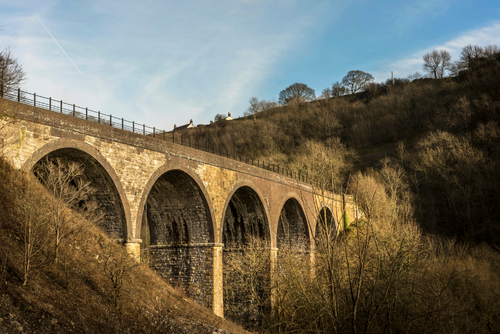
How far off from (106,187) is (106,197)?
1.46 feet

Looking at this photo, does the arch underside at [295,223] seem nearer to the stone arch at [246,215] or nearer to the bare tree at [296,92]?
the stone arch at [246,215]

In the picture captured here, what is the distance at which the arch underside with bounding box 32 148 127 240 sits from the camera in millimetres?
17047

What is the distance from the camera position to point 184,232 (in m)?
22.9

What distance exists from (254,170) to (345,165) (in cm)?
3044

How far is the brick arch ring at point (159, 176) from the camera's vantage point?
717 inches

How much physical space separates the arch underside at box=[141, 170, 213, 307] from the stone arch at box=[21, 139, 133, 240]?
4605mm

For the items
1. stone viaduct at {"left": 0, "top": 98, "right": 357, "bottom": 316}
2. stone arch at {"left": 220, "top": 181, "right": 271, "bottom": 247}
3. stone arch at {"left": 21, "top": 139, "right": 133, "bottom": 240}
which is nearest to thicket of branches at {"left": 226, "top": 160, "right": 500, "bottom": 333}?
stone arch at {"left": 220, "top": 181, "right": 271, "bottom": 247}

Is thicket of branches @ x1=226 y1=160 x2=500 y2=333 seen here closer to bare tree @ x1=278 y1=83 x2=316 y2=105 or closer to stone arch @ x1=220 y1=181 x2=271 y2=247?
stone arch @ x1=220 y1=181 x2=271 y2=247

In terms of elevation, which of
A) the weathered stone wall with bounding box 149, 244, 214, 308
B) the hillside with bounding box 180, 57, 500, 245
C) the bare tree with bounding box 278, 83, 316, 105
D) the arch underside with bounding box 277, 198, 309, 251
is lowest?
the weathered stone wall with bounding box 149, 244, 214, 308

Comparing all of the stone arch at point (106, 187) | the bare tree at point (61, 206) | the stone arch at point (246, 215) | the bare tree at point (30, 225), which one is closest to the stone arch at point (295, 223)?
the stone arch at point (246, 215)

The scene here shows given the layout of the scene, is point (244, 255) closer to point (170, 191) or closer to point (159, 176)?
point (170, 191)

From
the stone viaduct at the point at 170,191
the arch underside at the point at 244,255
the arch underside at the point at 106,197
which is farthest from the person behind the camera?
the arch underside at the point at 244,255

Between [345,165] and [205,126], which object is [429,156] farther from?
[205,126]

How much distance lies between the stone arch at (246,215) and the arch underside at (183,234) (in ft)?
16.8
